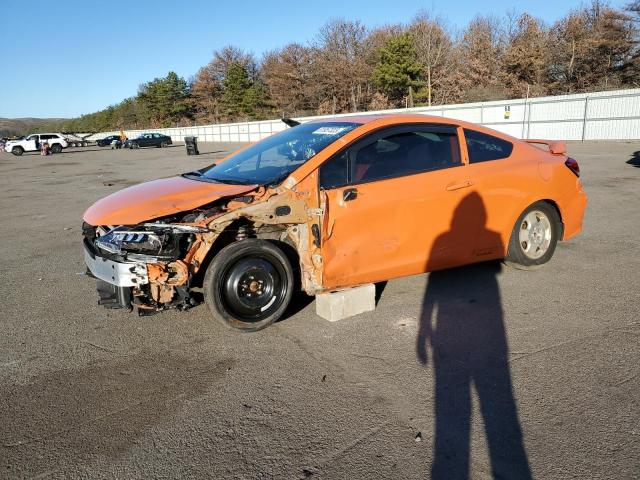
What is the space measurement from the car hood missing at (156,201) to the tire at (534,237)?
291cm

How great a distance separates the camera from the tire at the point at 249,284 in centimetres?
385

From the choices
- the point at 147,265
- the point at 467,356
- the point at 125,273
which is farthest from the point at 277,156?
the point at 467,356

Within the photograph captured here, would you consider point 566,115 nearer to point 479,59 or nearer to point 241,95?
point 479,59

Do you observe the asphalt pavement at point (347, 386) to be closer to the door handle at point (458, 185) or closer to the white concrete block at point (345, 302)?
the white concrete block at point (345, 302)

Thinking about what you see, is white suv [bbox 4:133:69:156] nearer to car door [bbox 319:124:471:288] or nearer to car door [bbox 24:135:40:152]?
car door [bbox 24:135:40:152]

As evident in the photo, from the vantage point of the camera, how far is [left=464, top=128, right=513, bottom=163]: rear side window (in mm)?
4824

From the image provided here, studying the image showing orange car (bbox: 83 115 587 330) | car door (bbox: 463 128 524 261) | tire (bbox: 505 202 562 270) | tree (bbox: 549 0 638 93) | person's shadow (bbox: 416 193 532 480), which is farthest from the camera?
tree (bbox: 549 0 638 93)

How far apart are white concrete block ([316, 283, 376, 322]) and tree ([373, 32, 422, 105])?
161ft

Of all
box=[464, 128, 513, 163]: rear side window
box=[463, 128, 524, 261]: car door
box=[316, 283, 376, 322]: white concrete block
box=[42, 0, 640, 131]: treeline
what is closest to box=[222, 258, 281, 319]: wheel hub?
box=[316, 283, 376, 322]: white concrete block

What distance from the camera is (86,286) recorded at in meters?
5.53

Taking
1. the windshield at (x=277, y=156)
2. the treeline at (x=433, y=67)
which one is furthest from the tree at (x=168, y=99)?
the windshield at (x=277, y=156)

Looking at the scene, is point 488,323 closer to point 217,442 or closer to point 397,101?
point 217,442

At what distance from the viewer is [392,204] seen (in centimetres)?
424

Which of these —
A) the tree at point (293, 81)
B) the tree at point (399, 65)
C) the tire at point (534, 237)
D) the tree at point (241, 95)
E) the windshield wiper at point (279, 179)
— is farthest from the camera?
the tree at point (241, 95)
